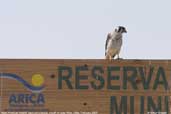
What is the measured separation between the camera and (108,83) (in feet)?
21.5

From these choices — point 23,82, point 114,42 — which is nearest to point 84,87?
point 23,82

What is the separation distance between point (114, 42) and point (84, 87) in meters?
3.06

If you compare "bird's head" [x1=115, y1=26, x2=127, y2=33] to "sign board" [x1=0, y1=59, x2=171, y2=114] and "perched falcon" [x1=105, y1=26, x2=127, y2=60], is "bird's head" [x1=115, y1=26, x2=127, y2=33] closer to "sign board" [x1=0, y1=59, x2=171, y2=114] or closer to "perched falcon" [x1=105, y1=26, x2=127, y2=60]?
"perched falcon" [x1=105, y1=26, x2=127, y2=60]

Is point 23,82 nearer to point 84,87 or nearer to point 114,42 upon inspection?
point 84,87

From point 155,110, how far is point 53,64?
1333 millimetres

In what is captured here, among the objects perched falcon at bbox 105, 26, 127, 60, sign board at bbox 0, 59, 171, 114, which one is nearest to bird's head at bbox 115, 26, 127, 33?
perched falcon at bbox 105, 26, 127, 60

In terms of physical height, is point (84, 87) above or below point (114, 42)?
below

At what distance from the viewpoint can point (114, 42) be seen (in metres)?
9.47

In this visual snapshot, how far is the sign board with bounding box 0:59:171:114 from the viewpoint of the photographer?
647 cm

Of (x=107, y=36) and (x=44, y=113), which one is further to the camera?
(x=107, y=36)

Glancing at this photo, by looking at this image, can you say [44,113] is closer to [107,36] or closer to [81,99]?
[81,99]

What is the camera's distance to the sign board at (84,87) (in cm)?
647

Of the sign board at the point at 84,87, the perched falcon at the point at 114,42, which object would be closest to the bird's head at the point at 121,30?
the perched falcon at the point at 114,42

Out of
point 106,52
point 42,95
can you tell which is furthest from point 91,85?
point 106,52
